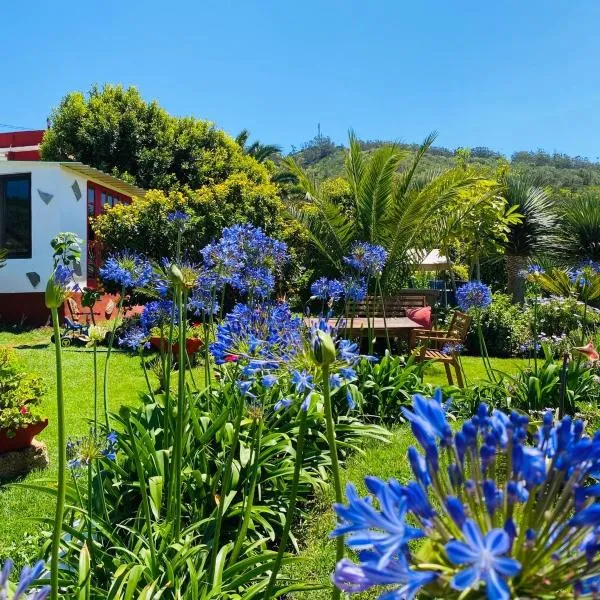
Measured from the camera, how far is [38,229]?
17.3 m

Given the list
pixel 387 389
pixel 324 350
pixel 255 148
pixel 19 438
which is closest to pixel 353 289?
pixel 387 389

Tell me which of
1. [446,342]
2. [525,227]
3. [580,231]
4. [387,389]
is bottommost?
[387,389]

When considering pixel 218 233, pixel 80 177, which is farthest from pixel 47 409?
pixel 80 177

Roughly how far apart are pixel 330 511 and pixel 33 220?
51.1 feet

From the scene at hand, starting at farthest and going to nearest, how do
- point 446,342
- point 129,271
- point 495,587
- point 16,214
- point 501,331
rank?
point 16,214 → point 501,331 → point 446,342 → point 129,271 → point 495,587

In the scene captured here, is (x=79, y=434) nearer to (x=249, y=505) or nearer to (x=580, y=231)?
(x=249, y=505)

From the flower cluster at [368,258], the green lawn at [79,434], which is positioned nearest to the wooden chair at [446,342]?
the green lawn at [79,434]

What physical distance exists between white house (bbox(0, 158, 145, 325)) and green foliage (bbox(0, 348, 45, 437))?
11585 mm

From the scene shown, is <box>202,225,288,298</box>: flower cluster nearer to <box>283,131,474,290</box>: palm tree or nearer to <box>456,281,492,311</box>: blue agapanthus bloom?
<box>456,281,492,311</box>: blue agapanthus bloom

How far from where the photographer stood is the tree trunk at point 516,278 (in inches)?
695

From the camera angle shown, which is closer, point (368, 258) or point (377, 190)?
point (368, 258)

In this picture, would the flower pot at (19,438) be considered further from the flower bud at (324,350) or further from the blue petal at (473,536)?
the blue petal at (473,536)

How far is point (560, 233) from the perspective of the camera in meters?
16.5

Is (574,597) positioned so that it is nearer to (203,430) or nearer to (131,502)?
(131,502)
